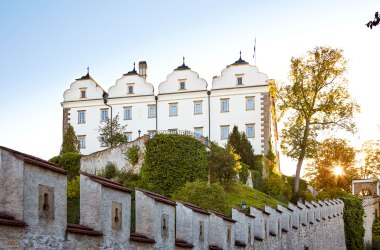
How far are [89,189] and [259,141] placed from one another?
152ft

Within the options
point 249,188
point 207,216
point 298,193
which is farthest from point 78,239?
point 298,193

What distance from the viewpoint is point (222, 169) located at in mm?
42125

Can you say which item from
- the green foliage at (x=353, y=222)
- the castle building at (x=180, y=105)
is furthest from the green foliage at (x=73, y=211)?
the green foliage at (x=353, y=222)

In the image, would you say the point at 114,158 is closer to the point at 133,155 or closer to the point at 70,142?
the point at 133,155

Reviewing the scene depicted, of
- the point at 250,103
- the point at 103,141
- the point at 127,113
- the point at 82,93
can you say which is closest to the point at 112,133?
the point at 103,141

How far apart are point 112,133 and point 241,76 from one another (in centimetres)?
1237

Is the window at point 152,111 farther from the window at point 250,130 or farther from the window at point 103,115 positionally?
the window at point 250,130

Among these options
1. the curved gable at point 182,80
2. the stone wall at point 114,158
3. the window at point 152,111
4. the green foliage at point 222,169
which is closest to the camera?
the stone wall at point 114,158

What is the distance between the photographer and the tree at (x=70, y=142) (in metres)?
54.4

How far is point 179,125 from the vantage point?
5997 cm

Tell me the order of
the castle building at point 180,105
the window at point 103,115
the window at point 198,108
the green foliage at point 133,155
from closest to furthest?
the green foliage at point 133,155, the castle building at point 180,105, the window at point 198,108, the window at point 103,115

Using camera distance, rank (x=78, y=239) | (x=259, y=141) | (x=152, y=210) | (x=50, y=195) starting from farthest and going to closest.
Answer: (x=259, y=141), (x=152, y=210), (x=78, y=239), (x=50, y=195)

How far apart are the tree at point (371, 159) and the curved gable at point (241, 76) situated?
17.9 m

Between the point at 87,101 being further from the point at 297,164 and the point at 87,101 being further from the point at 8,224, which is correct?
the point at 8,224
